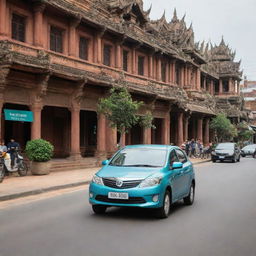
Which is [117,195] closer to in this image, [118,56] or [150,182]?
[150,182]

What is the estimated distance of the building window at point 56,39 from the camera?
2398cm

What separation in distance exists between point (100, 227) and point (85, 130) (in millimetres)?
21559

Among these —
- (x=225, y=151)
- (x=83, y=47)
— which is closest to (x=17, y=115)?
(x=83, y=47)

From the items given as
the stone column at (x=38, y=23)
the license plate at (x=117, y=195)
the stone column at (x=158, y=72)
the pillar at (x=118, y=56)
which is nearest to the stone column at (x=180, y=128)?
the stone column at (x=158, y=72)

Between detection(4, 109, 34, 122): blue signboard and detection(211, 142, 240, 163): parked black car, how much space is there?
17924mm

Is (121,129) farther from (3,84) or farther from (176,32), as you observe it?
(176,32)

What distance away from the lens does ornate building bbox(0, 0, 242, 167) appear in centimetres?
2000

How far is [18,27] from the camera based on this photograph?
71.0 feet

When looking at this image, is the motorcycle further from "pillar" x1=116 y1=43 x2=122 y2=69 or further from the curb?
"pillar" x1=116 y1=43 x2=122 y2=69

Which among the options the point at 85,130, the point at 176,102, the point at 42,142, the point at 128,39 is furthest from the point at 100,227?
the point at 176,102

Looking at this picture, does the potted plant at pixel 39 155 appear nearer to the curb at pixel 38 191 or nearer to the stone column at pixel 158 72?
the curb at pixel 38 191

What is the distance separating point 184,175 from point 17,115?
437 inches

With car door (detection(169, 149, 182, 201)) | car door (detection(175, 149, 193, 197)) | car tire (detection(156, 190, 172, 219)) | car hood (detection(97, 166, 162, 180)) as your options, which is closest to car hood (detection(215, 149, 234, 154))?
car door (detection(175, 149, 193, 197))

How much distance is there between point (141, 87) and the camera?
1136 inches
